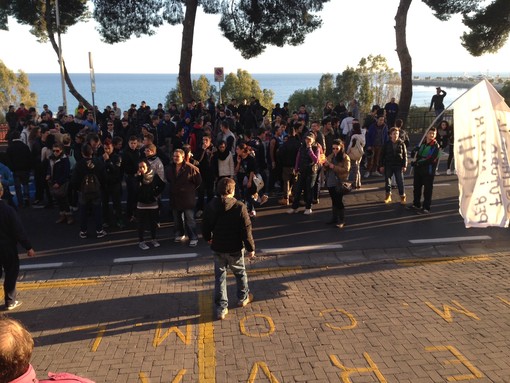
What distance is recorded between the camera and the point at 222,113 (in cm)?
1539

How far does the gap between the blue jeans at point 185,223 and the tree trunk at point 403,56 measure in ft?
47.2

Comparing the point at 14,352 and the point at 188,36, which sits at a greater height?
the point at 188,36

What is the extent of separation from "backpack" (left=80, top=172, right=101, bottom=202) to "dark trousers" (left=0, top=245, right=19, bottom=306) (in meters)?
2.69

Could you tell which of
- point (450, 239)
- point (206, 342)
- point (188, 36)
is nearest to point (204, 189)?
point (450, 239)

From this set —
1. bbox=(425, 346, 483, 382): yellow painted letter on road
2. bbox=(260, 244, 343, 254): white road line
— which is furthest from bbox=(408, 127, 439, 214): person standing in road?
bbox=(425, 346, 483, 382): yellow painted letter on road

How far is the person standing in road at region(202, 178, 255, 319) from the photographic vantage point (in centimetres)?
567

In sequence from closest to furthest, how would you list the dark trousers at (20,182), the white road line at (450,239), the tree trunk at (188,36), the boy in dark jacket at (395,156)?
the white road line at (450,239) → the boy in dark jacket at (395,156) → the dark trousers at (20,182) → the tree trunk at (188,36)

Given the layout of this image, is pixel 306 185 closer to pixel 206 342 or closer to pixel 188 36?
pixel 206 342

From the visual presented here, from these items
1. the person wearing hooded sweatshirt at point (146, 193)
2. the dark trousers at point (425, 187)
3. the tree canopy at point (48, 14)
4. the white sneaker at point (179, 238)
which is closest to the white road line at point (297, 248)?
the white sneaker at point (179, 238)

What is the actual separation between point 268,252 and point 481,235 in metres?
4.13

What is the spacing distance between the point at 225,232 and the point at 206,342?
1315 mm

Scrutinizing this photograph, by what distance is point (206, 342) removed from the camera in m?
5.17

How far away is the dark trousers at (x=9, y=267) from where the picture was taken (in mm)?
5816

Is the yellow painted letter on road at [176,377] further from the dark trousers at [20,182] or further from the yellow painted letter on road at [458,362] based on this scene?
the dark trousers at [20,182]
